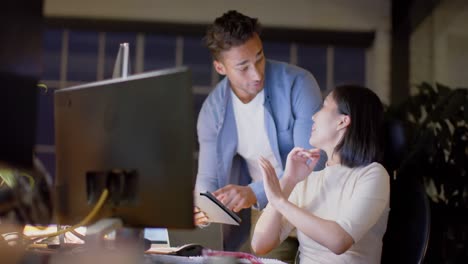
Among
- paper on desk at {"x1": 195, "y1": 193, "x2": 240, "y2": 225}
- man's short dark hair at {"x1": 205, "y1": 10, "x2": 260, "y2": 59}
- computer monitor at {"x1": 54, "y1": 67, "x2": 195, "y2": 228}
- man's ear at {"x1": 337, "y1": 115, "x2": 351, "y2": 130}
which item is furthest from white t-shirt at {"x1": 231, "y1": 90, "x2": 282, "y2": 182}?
computer monitor at {"x1": 54, "y1": 67, "x2": 195, "y2": 228}

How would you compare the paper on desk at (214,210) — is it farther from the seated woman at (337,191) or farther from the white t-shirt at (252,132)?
the white t-shirt at (252,132)

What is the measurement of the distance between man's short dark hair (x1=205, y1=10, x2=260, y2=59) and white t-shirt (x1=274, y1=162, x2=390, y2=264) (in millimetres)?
581

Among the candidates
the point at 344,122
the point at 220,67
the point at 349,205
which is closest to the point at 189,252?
the point at 349,205

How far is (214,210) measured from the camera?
177 cm

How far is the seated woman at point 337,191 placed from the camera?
5.00ft

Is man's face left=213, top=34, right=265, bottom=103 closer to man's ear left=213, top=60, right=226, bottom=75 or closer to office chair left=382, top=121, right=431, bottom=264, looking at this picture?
man's ear left=213, top=60, right=226, bottom=75

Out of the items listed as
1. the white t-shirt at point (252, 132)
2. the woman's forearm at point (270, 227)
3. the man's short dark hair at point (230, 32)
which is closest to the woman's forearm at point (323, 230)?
the woman's forearm at point (270, 227)

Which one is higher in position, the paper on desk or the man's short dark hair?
the man's short dark hair

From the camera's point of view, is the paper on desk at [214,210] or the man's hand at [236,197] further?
the man's hand at [236,197]

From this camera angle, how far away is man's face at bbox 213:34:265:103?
2074mm

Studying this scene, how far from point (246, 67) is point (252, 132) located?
230mm

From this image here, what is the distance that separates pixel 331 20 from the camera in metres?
3.80

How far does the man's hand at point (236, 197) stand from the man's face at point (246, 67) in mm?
318

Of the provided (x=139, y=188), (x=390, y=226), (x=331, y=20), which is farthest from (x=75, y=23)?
(x=139, y=188)
